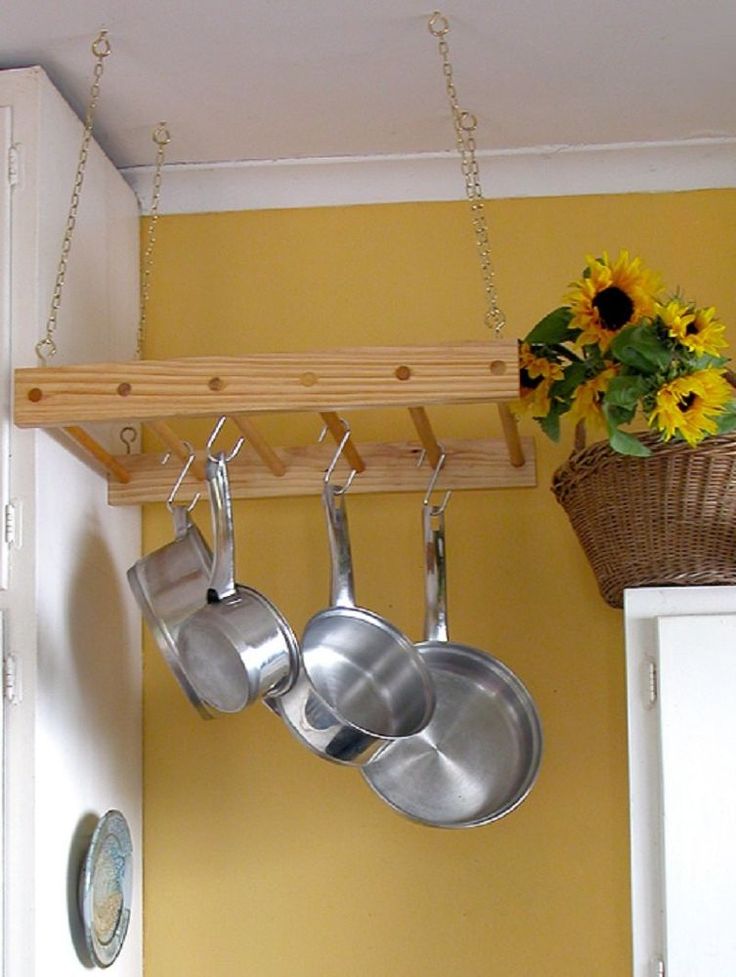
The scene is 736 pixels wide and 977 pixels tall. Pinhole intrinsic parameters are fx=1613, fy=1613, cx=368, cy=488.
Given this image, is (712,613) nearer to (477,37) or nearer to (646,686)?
(646,686)

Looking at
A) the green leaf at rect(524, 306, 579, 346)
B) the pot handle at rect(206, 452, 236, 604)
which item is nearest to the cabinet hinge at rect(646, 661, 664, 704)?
the green leaf at rect(524, 306, 579, 346)

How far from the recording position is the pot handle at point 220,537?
1875mm

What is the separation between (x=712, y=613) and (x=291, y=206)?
0.89 m

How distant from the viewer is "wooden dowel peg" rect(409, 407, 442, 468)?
191 cm

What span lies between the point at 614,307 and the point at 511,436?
301 millimetres

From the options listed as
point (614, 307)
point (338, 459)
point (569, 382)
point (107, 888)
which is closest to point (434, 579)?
point (338, 459)

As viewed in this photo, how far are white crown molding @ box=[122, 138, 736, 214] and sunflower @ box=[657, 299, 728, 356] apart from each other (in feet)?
1.99

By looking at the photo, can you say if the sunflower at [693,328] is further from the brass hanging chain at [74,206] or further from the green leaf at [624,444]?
the brass hanging chain at [74,206]

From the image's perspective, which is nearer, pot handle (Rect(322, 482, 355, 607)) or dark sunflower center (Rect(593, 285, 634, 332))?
dark sunflower center (Rect(593, 285, 634, 332))

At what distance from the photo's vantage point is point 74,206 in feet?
6.47

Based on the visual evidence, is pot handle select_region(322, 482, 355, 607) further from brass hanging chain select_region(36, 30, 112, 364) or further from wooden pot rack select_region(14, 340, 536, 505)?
brass hanging chain select_region(36, 30, 112, 364)

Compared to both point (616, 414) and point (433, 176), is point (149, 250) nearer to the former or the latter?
point (433, 176)

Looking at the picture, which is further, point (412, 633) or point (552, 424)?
point (412, 633)

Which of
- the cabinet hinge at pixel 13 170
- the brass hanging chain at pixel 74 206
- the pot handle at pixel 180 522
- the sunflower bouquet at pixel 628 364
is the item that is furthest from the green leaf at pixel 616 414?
the cabinet hinge at pixel 13 170
